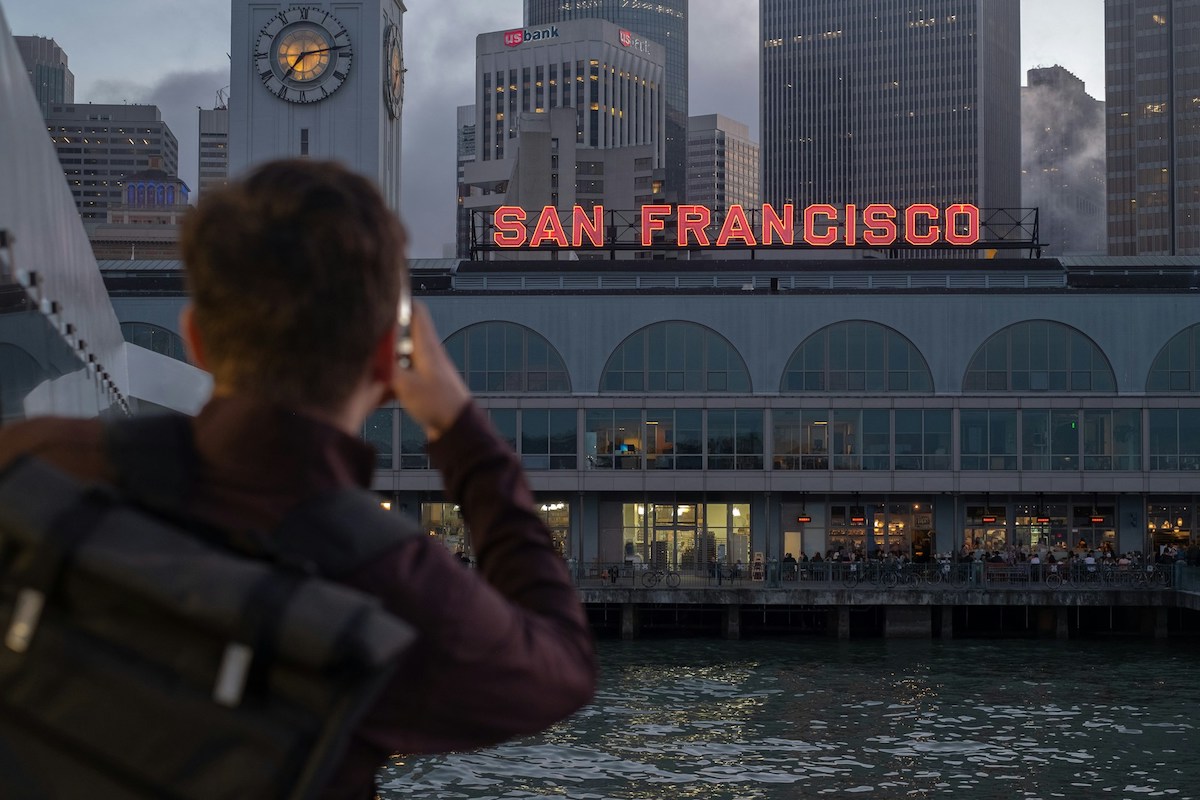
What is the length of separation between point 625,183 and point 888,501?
124099mm

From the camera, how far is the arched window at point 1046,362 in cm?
6128

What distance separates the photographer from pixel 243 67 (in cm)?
8531

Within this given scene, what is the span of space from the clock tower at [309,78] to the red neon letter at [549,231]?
19.8 metres

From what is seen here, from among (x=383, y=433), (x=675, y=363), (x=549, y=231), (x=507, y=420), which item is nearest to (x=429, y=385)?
(x=507, y=420)

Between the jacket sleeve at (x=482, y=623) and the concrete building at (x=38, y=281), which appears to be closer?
the jacket sleeve at (x=482, y=623)

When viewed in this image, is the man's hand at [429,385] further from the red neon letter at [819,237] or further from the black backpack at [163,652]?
the red neon letter at [819,237]

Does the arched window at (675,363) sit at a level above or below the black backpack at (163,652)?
above

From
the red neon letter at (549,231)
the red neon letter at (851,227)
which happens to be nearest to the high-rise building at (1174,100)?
the red neon letter at (851,227)

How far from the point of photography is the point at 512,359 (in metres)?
62.8

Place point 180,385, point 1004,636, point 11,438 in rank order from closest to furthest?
1. point 11,438
2. point 180,385
3. point 1004,636

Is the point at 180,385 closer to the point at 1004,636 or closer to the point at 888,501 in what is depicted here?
the point at 1004,636

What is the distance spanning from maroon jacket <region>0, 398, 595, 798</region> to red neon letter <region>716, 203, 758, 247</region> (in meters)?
69.2

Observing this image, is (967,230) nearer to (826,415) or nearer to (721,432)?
(826,415)

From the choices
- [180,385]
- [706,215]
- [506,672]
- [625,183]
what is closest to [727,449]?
[706,215]
